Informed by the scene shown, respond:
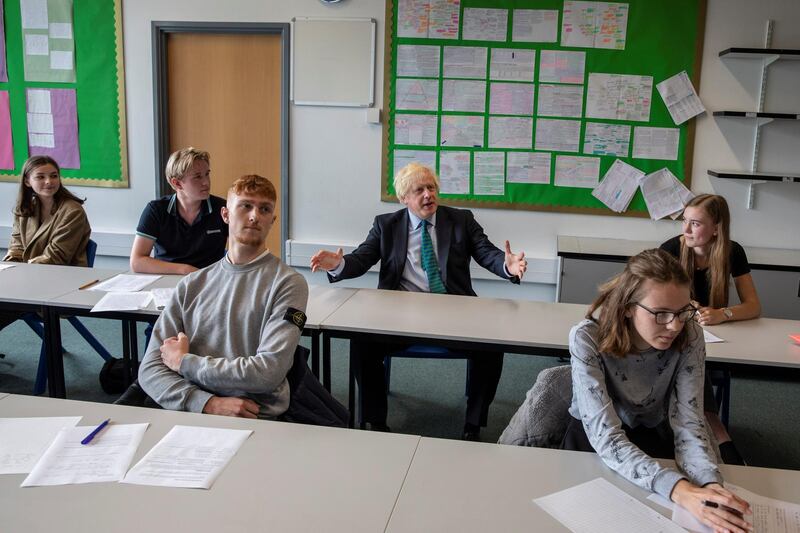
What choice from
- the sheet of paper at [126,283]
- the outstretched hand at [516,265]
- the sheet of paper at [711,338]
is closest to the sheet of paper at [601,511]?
the sheet of paper at [711,338]

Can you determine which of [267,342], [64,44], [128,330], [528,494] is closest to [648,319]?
[528,494]

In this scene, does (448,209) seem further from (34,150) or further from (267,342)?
(34,150)

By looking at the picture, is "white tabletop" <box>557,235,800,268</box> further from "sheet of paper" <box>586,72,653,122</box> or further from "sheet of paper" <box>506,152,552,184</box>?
"sheet of paper" <box>586,72,653,122</box>

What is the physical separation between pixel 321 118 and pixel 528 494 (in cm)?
352

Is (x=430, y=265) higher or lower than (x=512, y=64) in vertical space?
lower

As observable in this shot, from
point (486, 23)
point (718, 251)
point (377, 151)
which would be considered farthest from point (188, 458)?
point (486, 23)

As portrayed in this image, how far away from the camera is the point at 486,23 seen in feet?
13.7

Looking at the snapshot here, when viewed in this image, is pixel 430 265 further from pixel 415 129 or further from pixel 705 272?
pixel 415 129

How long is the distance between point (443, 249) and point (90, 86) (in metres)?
3.06

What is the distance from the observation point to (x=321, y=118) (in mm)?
4477

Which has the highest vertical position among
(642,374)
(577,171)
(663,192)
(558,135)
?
(558,135)

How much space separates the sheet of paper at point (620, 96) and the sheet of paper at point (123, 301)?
112 inches

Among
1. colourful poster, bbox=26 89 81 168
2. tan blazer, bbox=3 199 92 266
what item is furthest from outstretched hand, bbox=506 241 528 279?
colourful poster, bbox=26 89 81 168

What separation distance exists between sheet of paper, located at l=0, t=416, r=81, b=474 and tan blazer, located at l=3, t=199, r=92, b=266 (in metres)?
1.98
